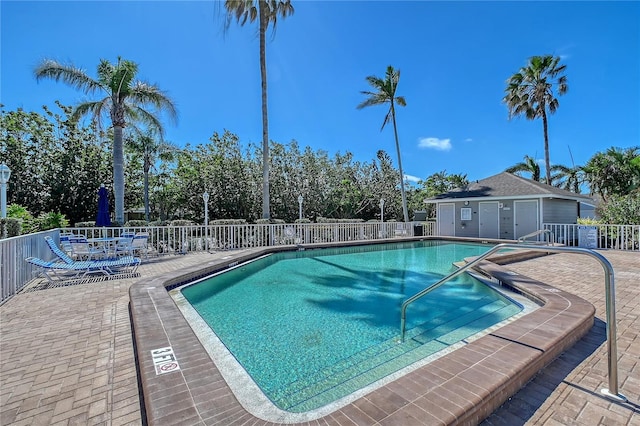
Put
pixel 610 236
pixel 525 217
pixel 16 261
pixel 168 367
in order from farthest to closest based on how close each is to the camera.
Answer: pixel 525 217 < pixel 610 236 < pixel 16 261 < pixel 168 367

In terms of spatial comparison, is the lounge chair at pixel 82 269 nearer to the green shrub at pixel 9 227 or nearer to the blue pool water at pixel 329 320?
the green shrub at pixel 9 227

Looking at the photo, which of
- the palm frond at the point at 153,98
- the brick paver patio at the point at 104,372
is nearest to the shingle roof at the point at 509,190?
the brick paver patio at the point at 104,372

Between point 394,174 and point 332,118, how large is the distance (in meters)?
7.06

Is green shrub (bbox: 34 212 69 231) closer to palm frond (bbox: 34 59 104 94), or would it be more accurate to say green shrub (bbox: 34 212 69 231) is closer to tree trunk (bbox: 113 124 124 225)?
tree trunk (bbox: 113 124 124 225)

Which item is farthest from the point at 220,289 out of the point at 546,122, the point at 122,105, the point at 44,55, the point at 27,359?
the point at 546,122

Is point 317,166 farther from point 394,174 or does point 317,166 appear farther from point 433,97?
point 433,97

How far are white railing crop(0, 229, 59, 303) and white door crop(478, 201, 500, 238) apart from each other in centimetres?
1874

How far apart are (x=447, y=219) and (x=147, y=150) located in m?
19.5

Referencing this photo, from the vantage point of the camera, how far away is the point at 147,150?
1892 centimetres

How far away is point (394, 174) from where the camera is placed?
2472 centimetres

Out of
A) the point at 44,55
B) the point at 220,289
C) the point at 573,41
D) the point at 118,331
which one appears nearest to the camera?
the point at 118,331

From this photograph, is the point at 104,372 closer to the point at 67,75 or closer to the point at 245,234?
the point at 245,234

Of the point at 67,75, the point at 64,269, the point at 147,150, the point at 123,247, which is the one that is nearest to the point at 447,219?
the point at 123,247

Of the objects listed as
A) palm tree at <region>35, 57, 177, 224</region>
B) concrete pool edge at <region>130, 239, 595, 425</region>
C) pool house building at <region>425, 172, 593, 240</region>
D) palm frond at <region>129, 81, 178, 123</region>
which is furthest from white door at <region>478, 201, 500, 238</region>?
palm tree at <region>35, 57, 177, 224</region>
